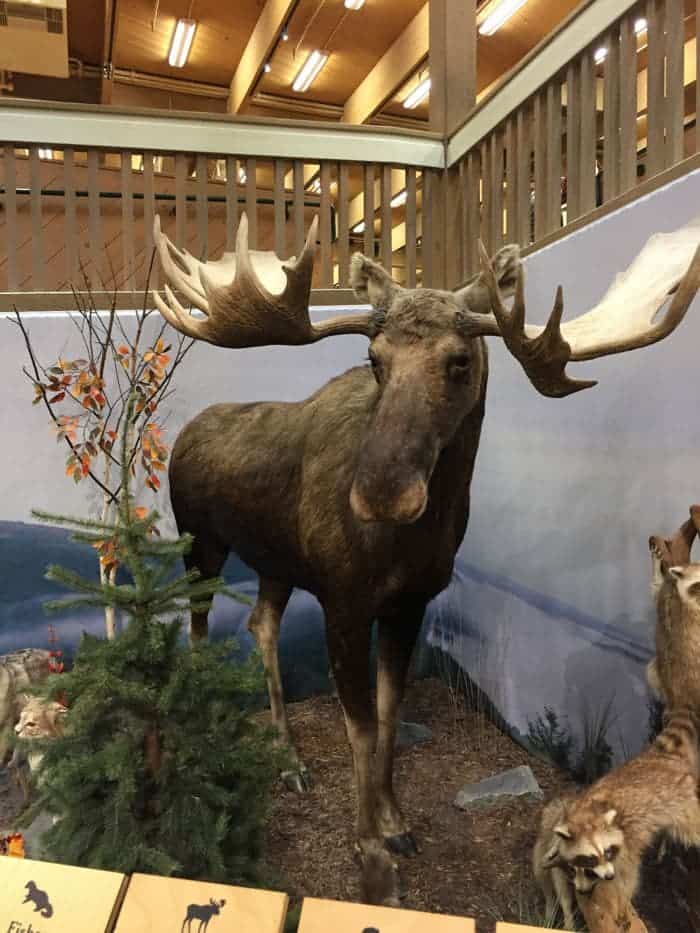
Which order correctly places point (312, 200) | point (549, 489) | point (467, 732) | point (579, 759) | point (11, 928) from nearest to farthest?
point (11, 928)
point (579, 759)
point (549, 489)
point (467, 732)
point (312, 200)

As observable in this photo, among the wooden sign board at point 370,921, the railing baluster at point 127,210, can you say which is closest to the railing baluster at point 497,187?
the railing baluster at point 127,210

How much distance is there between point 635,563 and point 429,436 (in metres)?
1.12

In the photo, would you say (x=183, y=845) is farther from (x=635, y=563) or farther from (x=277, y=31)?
(x=277, y=31)

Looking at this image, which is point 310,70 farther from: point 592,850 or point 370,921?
point 370,921

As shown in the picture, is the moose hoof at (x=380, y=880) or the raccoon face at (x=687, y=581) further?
the moose hoof at (x=380, y=880)

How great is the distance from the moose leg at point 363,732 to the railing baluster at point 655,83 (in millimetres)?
1805

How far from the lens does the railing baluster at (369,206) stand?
3723mm

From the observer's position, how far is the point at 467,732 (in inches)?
133

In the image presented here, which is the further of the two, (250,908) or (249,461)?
(249,461)

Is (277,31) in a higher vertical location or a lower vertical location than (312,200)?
→ higher

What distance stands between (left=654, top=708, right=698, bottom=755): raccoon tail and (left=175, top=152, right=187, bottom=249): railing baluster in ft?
9.55

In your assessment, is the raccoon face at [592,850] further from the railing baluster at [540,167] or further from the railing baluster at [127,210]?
the railing baluster at [127,210]

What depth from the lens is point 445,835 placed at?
102 inches

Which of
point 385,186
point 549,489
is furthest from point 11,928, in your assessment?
point 385,186
